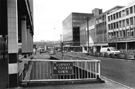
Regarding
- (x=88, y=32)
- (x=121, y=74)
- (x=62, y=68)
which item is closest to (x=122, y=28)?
(x=88, y=32)

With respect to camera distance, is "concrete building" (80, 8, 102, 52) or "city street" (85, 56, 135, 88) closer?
"city street" (85, 56, 135, 88)

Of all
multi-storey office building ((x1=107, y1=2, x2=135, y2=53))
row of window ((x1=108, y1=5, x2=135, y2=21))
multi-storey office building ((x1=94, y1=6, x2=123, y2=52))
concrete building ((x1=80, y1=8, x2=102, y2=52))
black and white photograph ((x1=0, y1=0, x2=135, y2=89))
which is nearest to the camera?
black and white photograph ((x1=0, y1=0, x2=135, y2=89))

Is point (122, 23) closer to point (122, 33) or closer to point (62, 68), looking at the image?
point (122, 33)

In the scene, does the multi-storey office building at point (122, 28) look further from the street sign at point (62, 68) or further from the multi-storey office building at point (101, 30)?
the street sign at point (62, 68)

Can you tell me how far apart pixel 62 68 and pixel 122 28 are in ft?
142

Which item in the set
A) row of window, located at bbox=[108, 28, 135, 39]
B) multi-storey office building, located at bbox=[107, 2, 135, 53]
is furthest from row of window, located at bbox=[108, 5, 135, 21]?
row of window, located at bbox=[108, 28, 135, 39]

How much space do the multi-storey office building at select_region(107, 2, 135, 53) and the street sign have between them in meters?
34.6

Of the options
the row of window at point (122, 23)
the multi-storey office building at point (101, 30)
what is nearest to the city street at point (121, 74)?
the row of window at point (122, 23)

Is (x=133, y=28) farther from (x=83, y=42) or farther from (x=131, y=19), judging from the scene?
(x=83, y=42)

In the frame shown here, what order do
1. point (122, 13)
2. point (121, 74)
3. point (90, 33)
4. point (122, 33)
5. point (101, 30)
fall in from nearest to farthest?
point (121, 74), point (122, 33), point (122, 13), point (101, 30), point (90, 33)

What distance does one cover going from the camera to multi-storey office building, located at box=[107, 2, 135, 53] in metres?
41.4

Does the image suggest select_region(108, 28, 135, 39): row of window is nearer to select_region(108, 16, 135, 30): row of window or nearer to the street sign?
select_region(108, 16, 135, 30): row of window

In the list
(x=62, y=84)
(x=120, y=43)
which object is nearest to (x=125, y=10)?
(x=120, y=43)

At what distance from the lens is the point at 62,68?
23.7ft
